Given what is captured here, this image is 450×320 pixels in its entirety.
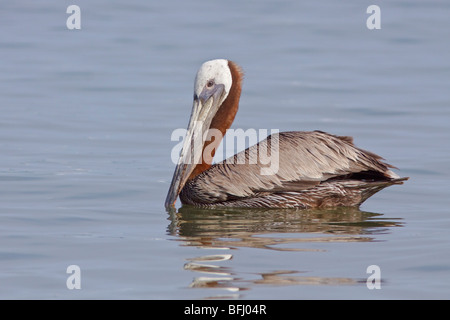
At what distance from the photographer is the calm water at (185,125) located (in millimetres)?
5781

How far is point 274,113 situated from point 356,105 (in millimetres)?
1140

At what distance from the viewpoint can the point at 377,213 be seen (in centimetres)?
760

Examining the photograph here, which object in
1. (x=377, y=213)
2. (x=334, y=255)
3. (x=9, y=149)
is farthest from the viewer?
(x=9, y=149)

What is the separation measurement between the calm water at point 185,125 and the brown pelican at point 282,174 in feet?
0.47

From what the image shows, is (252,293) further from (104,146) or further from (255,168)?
(104,146)

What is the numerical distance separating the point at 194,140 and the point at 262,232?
1311mm

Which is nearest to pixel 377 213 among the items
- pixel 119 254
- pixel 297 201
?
pixel 297 201

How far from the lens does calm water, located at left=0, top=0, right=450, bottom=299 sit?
19.0ft

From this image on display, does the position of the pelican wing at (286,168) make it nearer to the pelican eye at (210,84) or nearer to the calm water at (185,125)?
the calm water at (185,125)

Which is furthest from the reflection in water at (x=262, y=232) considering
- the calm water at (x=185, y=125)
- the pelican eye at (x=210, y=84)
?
the pelican eye at (x=210, y=84)

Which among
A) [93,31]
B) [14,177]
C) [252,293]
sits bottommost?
[252,293]

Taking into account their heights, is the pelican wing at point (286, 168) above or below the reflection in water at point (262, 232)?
above

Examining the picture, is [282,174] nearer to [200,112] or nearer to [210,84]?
[200,112]

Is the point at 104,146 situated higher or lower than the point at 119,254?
higher
